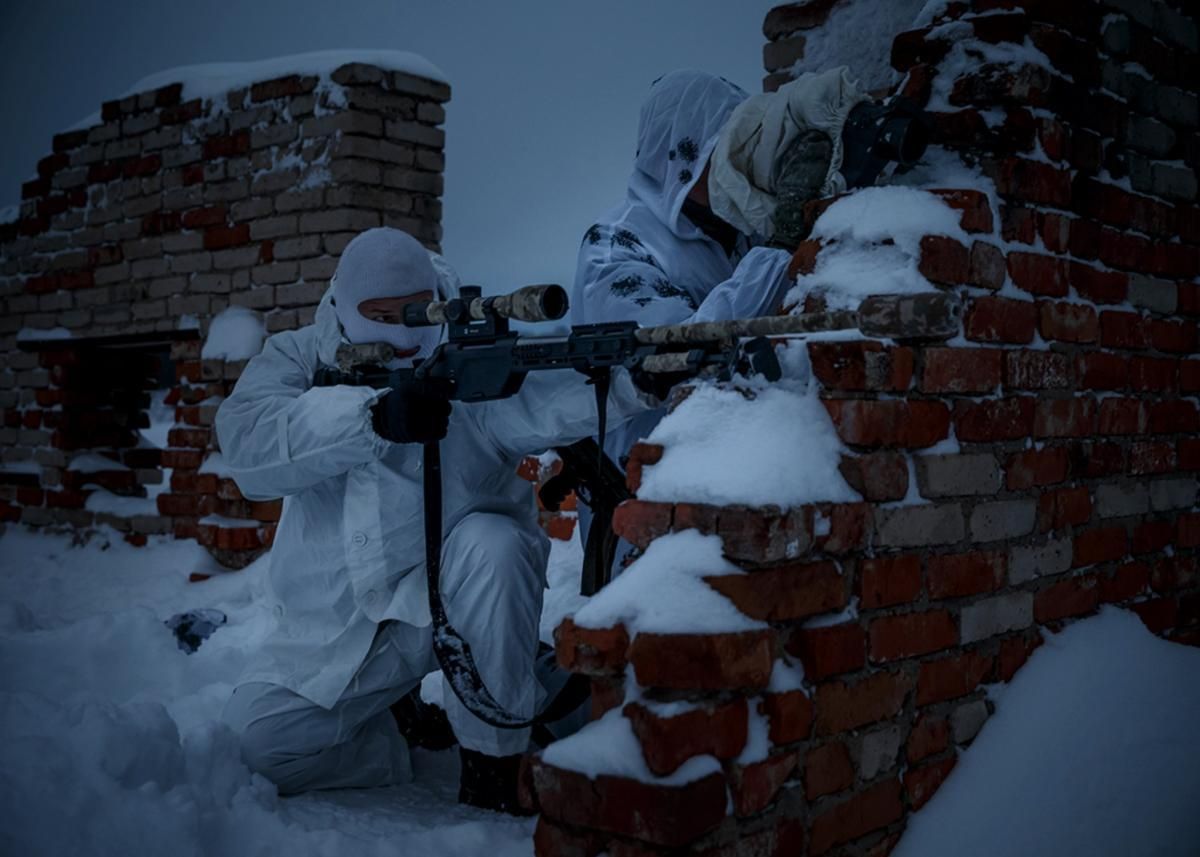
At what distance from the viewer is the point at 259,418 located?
2.66 meters

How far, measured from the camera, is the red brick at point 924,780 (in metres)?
1.79

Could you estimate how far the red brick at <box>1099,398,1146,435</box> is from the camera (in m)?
Result: 2.17

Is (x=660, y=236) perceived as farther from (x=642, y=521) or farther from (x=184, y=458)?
(x=184, y=458)

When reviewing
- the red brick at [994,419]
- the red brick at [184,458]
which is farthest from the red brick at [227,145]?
the red brick at [994,419]

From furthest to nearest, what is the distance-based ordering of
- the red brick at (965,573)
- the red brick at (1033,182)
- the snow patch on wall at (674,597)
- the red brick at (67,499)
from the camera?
1. the red brick at (67,499)
2. the red brick at (1033,182)
3. the red brick at (965,573)
4. the snow patch on wall at (674,597)

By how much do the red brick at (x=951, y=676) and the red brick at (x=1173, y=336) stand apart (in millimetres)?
922

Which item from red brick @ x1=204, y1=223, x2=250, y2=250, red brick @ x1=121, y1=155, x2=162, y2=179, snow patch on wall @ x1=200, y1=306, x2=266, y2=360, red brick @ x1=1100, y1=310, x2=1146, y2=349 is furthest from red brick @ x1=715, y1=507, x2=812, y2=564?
red brick @ x1=121, y1=155, x2=162, y2=179

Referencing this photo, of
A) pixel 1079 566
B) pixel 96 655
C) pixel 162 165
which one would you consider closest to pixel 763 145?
pixel 1079 566

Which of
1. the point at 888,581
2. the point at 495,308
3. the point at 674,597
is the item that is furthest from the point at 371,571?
the point at 888,581

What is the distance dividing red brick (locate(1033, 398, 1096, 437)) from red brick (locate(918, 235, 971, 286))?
352mm

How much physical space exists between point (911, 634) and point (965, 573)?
0.18m

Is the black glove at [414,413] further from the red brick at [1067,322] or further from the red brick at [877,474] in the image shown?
the red brick at [1067,322]

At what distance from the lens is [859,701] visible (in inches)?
66.3

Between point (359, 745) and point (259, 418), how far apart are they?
2.86 feet
